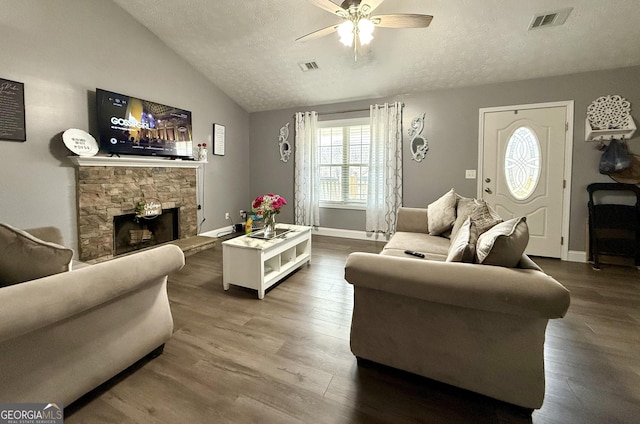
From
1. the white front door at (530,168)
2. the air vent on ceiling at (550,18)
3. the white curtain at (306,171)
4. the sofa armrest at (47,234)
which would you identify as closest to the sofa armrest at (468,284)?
the sofa armrest at (47,234)

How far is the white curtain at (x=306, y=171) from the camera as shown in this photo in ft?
16.8

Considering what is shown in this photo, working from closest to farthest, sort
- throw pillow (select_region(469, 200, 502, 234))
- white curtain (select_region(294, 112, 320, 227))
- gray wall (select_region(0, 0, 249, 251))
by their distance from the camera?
throw pillow (select_region(469, 200, 502, 234))
gray wall (select_region(0, 0, 249, 251))
white curtain (select_region(294, 112, 320, 227))

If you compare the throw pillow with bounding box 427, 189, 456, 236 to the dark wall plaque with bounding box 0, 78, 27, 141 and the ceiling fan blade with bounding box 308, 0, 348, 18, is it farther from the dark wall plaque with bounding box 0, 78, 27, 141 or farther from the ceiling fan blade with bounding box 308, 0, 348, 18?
the dark wall plaque with bounding box 0, 78, 27, 141

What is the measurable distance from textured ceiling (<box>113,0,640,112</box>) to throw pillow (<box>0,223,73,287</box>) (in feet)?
10.3

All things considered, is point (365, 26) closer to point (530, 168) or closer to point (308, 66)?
point (308, 66)

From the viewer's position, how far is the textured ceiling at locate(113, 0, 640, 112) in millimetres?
2875

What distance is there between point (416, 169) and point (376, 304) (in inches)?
134

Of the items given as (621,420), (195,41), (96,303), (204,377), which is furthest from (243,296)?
(195,41)

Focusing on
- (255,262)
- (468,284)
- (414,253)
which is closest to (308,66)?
(255,262)

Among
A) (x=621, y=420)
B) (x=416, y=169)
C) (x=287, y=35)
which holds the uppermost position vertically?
(x=287, y=35)

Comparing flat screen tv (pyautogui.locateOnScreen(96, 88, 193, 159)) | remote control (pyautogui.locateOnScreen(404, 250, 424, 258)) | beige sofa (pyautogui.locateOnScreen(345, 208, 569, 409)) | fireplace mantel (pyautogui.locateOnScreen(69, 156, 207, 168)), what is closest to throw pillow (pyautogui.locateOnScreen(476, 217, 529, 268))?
beige sofa (pyautogui.locateOnScreen(345, 208, 569, 409))

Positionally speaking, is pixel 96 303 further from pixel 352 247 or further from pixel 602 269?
pixel 602 269

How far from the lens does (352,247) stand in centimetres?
440

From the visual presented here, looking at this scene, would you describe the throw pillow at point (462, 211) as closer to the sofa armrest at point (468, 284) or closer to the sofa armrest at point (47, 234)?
the sofa armrest at point (468, 284)
